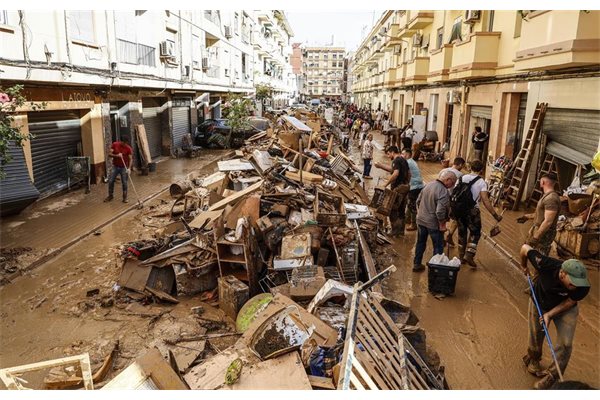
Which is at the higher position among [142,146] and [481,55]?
[481,55]

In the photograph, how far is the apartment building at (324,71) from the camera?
106 meters

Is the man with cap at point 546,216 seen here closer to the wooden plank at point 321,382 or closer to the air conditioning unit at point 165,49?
the wooden plank at point 321,382

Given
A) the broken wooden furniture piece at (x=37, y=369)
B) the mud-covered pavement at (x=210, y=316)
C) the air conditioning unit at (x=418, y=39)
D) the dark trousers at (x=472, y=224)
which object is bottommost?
the mud-covered pavement at (x=210, y=316)

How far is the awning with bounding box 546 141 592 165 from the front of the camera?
9430 mm

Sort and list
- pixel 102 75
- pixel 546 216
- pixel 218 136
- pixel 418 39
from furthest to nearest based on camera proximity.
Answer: pixel 418 39 < pixel 218 136 < pixel 102 75 < pixel 546 216

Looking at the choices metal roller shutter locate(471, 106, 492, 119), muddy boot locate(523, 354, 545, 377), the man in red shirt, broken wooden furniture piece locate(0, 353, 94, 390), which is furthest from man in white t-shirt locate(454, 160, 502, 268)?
metal roller shutter locate(471, 106, 492, 119)

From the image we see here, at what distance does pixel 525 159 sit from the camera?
11438mm

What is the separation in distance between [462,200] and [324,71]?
342 feet

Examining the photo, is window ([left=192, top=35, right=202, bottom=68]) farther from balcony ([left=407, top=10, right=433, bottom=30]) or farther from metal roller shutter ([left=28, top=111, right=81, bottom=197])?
balcony ([left=407, top=10, right=433, bottom=30])

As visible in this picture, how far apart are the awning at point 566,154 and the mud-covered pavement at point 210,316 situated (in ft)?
9.89

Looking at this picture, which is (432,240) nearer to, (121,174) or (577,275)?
(577,275)

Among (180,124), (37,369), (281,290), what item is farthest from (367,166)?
(37,369)

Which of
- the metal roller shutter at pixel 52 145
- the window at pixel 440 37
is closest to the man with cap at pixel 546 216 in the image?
the metal roller shutter at pixel 52 145

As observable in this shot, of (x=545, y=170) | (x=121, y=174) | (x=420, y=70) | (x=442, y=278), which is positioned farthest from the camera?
(x=420, y=70)
